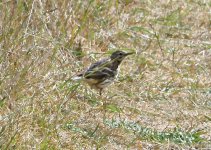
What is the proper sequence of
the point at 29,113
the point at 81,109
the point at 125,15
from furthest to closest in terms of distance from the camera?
the point at 125,15 → the point at 81,109 → the point at 29,113

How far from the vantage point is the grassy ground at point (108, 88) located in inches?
221

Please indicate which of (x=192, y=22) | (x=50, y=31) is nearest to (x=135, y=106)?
(x=50, y=31)

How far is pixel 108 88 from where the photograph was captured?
745cm

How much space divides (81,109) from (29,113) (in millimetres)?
1051

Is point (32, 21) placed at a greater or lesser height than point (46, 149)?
greater

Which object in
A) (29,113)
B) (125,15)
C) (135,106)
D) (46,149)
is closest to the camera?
(46,149)

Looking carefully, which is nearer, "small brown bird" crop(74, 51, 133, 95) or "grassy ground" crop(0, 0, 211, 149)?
"grassy ground" crop(0, 0, 211, 149)

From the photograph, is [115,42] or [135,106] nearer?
[135,106]

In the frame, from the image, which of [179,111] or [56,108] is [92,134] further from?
[179,111]

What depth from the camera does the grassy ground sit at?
5.60 m

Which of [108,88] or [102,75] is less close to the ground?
[102,75]

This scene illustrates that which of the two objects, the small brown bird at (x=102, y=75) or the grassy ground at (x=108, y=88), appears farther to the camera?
the small brown bird at (x=102, y=75)

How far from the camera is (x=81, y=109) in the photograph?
6.54 metres

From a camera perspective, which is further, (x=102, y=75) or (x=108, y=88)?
(x=108, y=88)
